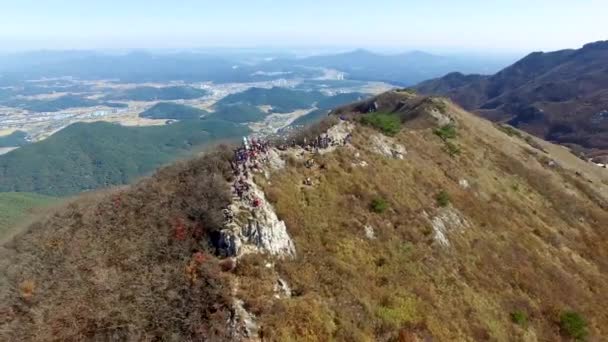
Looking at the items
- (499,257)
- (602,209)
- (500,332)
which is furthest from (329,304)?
(602,209)

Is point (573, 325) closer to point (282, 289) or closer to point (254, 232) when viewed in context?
point (282, 289)

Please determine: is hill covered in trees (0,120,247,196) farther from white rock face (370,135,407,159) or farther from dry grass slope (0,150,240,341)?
dry grass slope (0,150,240,341)

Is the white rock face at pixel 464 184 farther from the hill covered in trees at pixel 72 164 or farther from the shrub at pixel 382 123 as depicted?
the hill covered in trees at pixel 72 164

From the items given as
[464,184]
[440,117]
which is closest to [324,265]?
[464,184]

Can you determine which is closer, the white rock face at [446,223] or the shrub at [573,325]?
the shrub at [573,325]

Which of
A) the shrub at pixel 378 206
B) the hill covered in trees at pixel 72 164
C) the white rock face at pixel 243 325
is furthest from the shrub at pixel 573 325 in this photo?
the hill covered in trees at pixel 72 164
